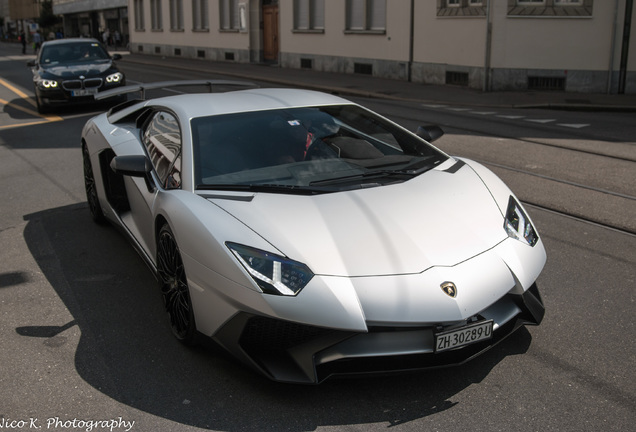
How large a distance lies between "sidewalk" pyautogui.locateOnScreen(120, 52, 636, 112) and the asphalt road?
36.6 feet

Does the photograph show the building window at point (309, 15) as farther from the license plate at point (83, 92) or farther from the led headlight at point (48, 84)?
the led headlight at point (48, 84)

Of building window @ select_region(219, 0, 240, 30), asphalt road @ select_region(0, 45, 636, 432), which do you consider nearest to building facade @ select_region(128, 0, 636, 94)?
building window @ select_region(219, 0, 240, 30)

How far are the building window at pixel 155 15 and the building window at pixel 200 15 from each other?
6656 mm

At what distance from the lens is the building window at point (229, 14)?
119 feet

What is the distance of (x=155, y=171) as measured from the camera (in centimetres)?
487

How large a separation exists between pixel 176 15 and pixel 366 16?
72.7 ft

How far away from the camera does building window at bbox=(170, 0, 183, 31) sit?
43.9m

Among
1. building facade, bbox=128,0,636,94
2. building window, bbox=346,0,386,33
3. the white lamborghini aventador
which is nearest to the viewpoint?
the white lamborghini aventador

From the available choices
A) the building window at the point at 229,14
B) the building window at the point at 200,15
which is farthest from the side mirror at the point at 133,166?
the building window at the point at 200,15

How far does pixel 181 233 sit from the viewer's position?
3.92 m

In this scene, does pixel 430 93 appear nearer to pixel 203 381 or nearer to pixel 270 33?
pixel 270 33

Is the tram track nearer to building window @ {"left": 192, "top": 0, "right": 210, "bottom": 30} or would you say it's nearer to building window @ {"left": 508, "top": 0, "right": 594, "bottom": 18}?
building window @ {"left": 508, "top": 0, "right": 594, "bottom": 18}

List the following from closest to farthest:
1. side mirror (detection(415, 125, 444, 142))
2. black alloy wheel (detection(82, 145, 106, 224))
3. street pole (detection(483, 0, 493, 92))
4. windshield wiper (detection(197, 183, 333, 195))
Answer: windshield wiper (detection(197, 183, 333, 195)) < side mirror (detection(415, 125, 444, 142)) < black alloy wheel (detection(82, 145, 106, 224)) < street pole (detection(483, 0, 493, 92))

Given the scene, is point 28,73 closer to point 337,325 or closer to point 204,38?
point 204,38
